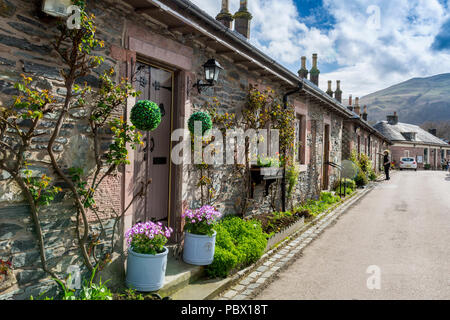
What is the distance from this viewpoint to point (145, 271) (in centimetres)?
360

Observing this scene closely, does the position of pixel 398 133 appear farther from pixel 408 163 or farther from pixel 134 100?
pixel 134 100

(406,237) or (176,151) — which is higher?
(176,151)

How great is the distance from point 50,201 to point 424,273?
503cm

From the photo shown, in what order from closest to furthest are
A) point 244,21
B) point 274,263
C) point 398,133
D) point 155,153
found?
point 155,153
point 274,263
point 244,21
point 398,133

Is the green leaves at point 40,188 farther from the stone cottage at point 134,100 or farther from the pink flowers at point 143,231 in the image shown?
the pink flowers at point 143,231

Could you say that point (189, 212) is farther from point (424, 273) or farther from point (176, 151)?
point (424, 273)

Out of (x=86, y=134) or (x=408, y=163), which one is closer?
(x=86, y=134)

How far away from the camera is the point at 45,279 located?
3117 millimetres

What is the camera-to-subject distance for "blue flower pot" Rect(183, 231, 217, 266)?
4453 millimetres

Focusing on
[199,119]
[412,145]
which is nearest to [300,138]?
[199,119]

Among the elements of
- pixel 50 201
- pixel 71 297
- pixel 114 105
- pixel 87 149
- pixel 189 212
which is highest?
pixel 114 105

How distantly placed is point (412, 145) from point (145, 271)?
147ft

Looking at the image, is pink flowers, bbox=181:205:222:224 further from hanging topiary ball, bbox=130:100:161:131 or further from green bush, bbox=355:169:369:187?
green bush, bbox=355:169:369:187
